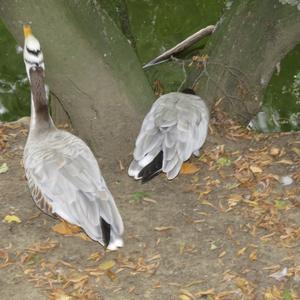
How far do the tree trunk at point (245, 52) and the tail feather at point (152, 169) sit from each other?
50.6 inches

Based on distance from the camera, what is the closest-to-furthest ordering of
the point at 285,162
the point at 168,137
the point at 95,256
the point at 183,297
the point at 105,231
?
the point at 183,297 → the point at 105,231 → the point at 95,256 → the point at 168,137 → the point at 285,162

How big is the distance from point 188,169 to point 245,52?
53.2 inches

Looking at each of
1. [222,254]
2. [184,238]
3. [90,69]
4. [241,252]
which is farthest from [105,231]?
[90,69]

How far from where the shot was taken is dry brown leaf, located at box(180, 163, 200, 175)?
5879mm

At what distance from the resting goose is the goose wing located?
52 centimetres

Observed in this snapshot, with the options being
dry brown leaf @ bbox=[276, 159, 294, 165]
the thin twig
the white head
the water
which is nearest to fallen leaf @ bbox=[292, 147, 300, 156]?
dry brown leaf @ bbox=[276, 159, 294, 165]

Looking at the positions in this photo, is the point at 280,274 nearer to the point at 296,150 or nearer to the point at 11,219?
the point at 296,150

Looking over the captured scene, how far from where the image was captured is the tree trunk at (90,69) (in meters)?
5.19

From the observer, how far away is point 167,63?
24.6 ft

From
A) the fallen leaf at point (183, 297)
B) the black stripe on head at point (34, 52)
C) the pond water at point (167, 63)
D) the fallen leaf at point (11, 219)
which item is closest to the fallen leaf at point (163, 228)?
the fallen leaf at point (183, 297)

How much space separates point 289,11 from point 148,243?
8.74 feet

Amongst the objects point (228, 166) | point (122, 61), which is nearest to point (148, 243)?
point (228, 166)

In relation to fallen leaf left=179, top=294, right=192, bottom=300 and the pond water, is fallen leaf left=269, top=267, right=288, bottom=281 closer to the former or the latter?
fallen leaf left=179, top=294, right=192, bottom=300

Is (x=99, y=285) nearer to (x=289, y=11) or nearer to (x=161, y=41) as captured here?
(x=289, y=11)
